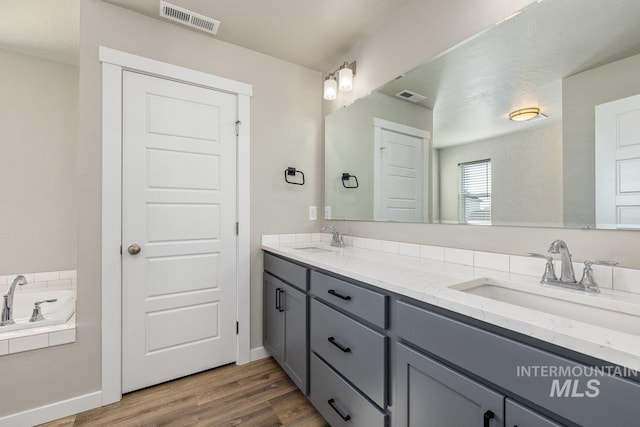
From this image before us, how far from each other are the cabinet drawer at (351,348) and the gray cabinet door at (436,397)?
0.28 feet

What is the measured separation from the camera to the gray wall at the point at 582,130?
104 cm

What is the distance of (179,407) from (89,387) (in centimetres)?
55

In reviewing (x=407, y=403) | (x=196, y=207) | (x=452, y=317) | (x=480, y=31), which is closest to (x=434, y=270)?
(x=452, y=317)

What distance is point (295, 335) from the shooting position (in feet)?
5.74

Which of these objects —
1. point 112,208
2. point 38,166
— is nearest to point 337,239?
point 112,208

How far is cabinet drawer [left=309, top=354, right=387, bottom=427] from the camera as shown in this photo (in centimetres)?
116

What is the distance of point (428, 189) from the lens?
5.49 ft

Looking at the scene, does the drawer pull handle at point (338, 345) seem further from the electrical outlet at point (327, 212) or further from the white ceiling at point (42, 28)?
the white ceiling at point (42, 28)

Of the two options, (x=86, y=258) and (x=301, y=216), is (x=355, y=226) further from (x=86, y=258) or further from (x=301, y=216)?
(x=86, y=258)

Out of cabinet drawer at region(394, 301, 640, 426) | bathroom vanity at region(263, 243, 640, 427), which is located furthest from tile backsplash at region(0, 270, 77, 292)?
cabinet drawer at region(394, 301, 640, 426)

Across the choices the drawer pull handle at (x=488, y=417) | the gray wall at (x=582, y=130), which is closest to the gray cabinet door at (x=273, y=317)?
the drawer pull handle at (x=488, y=417)

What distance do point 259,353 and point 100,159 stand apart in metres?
1.76

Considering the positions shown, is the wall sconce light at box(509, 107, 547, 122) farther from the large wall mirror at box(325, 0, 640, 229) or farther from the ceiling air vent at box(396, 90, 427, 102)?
the ceiling air vent at box(396, 90, 427, 102)

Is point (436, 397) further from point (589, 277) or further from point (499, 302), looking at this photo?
point (589, 277)
